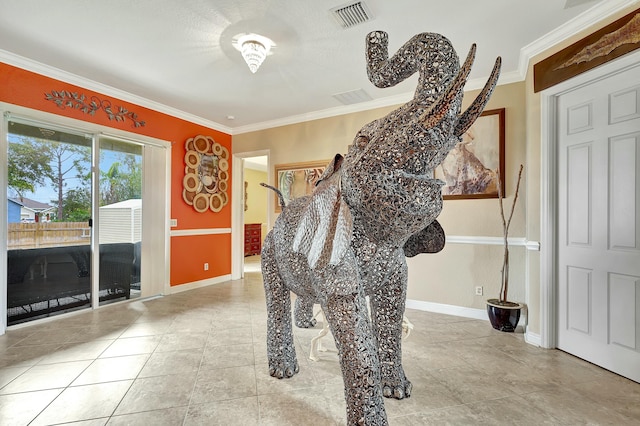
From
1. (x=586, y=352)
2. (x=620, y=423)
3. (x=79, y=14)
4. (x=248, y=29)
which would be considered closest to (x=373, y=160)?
(x=620, y=423)

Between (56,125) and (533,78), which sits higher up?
(533,78)

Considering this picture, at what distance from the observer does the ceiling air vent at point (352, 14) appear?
215 cm

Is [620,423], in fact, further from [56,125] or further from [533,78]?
[56,125]

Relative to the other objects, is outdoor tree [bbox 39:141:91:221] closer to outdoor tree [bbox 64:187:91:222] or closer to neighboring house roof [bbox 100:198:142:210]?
outdoor tree [bbox 64:187:91:222]

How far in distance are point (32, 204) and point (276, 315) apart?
9.91 ft

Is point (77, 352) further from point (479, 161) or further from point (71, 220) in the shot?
point (479, 161)

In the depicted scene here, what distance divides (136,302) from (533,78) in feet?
16.4

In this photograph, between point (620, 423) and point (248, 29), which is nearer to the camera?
point (620, 423)

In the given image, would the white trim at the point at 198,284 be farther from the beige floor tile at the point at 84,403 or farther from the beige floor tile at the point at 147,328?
the beige floor tile at the point at 84,403

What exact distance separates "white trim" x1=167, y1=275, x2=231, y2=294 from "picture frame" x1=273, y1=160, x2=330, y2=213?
1546mm

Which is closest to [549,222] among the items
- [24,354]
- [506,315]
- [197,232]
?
[506,315]

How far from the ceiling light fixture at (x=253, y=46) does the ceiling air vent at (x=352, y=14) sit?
0.66 meters

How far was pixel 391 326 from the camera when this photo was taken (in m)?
1.46

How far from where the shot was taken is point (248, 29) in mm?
2408
